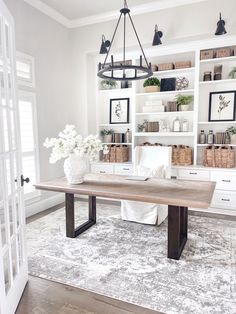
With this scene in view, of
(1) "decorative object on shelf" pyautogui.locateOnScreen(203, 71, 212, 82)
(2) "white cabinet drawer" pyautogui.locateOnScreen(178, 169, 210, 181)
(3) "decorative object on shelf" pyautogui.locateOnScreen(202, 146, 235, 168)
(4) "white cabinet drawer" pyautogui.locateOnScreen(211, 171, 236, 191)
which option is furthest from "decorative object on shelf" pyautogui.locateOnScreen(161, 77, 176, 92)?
(4) "white cabinet drawer" pyautogui.locateOnScreen(211, 171, 236, 191)

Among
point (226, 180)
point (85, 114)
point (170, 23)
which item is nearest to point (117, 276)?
point (226, 180)

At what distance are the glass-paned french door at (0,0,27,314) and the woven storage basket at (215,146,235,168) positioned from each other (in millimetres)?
2974

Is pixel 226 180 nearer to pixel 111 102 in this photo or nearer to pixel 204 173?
pixel 204 173

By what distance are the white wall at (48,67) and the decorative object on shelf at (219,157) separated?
8.33ft

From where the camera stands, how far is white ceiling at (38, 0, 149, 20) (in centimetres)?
371

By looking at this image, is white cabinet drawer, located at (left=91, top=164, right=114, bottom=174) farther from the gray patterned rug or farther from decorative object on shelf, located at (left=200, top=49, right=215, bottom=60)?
decorative object on shelf, located at (left=200, top=49, right=215, bottom=60)

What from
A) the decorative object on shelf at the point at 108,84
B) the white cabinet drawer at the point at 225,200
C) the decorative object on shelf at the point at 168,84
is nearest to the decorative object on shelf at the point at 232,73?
the decorative object on shelf at the point at 168,84

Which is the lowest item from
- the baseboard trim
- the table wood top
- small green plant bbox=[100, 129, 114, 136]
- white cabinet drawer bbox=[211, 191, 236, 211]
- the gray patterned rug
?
the gray patterned rug

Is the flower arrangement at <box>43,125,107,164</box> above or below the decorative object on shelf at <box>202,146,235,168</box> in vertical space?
above

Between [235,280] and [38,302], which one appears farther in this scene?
[235,280]

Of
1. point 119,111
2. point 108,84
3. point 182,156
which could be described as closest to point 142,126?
point 119,111

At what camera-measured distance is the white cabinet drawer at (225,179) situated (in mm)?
3641

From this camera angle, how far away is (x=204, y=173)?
12.6 feet

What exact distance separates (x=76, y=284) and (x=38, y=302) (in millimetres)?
333
